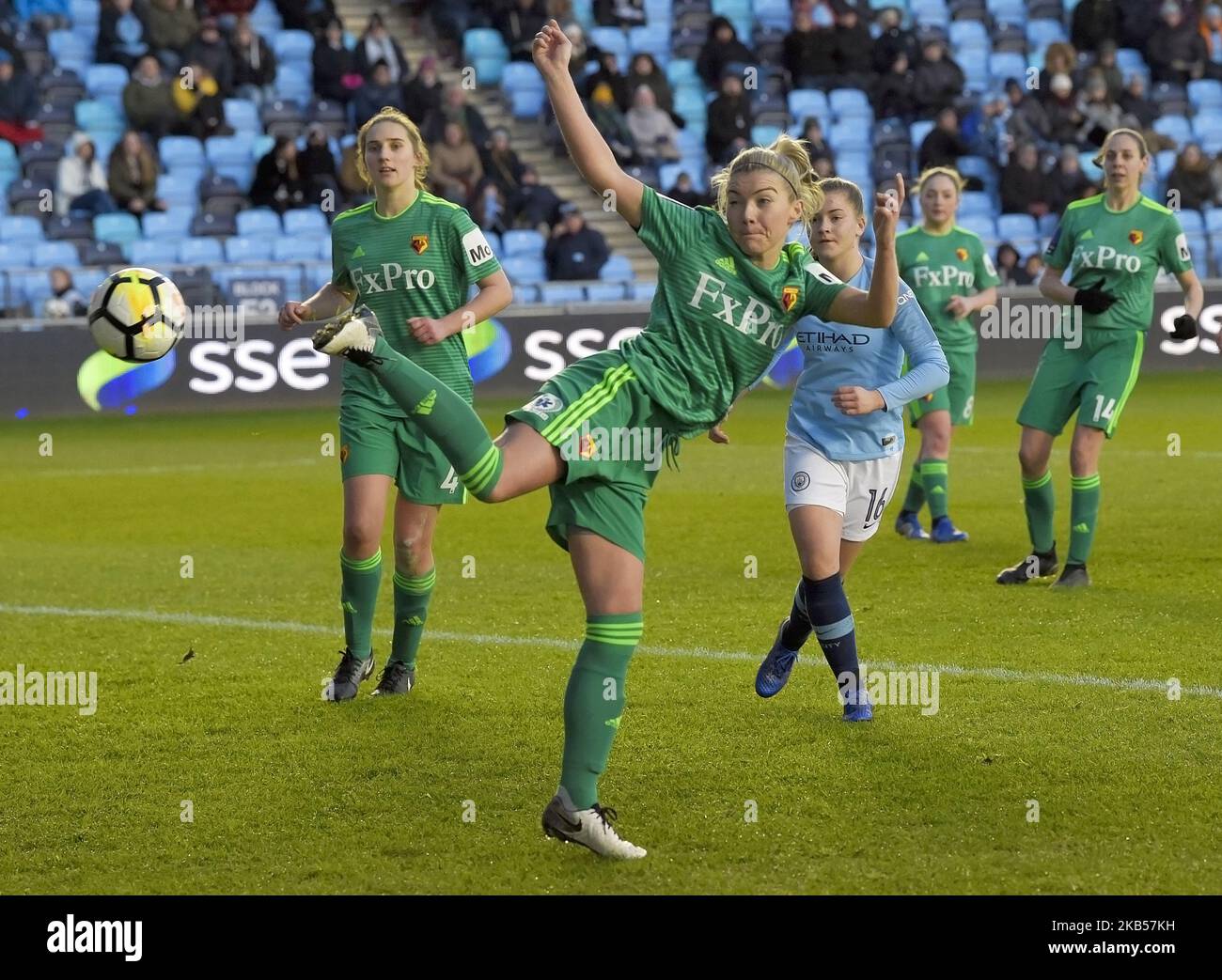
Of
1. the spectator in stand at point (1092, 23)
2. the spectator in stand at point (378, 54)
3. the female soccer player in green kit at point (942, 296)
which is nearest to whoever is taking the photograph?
the female soccer player in green kit at point (942, 296)

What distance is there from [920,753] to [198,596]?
4370 millimetres

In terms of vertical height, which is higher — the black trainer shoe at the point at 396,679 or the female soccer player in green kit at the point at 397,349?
the female soccer player in green kit at the point at 397,349

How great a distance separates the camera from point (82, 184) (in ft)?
60.8

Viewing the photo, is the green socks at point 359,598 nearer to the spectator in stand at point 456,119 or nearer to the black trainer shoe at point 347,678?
the black trainer shoe at point 347,678

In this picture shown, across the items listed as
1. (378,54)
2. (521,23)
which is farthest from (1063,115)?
(378,54)

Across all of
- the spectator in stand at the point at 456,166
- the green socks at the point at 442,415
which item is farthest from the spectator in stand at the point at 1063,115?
the green socks at the point at 442,415

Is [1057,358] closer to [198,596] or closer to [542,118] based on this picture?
[198,596]

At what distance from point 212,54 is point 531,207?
13.5ft

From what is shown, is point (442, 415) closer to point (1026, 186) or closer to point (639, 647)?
point (639, 647)

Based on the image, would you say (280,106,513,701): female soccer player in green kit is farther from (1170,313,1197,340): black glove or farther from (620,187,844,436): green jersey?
(1170,313,1197,340): black glove

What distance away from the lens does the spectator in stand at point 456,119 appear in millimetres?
19672

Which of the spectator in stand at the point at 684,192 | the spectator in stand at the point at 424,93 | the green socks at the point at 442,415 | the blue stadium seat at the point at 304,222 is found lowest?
→ the blue stadium seat at the point at 304,222

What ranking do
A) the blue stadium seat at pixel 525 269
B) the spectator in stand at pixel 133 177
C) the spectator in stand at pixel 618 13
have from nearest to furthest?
the spectator in stand at pixel 133 177
the blue stadium seat at pixel 525 269
the spectator in stand at pixel 618 13
